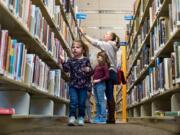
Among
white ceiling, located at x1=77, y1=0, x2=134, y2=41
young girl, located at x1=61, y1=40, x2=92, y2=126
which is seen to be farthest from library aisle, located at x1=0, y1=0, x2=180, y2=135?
white ceiling, located at x1=77, y1=0, x2=134, y2=41

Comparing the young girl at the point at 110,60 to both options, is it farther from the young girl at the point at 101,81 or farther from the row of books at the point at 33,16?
the row of books at the point at 33,16

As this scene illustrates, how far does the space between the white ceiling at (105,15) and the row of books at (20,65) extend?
451cm

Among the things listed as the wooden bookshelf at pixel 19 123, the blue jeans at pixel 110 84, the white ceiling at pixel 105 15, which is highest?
the white ceiling at pixel 105 15

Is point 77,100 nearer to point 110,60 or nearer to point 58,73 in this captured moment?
point 58,73

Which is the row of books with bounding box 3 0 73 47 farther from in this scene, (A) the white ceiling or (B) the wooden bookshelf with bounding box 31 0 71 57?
(A) the white ceiling

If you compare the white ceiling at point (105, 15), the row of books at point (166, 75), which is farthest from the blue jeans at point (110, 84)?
the white ceiling at point (105, 15)

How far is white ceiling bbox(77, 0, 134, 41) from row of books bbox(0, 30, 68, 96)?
178 inches

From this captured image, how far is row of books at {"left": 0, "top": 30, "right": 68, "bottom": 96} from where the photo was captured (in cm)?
161

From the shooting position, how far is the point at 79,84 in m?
2.68

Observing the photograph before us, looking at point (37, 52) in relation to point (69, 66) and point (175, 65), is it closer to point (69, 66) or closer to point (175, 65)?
point (69, 66)

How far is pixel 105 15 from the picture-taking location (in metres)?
7.60

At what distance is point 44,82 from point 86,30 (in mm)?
5822

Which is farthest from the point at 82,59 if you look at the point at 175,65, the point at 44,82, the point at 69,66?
the point at 175,65

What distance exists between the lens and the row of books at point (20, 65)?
1614mm
